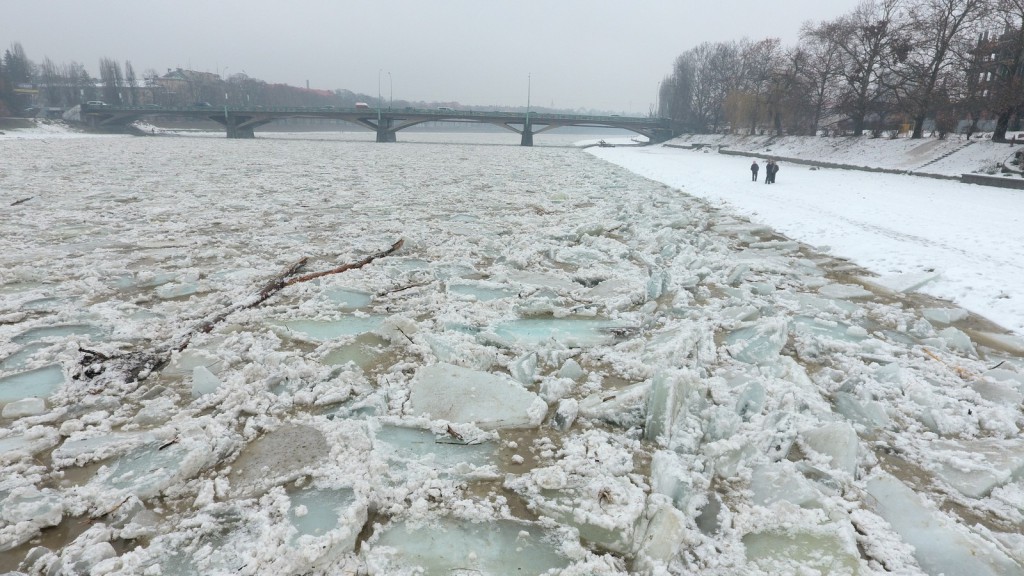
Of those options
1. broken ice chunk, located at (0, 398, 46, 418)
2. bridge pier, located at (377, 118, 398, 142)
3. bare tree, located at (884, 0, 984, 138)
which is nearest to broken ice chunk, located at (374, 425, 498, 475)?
broken ice chunk, located at (0, 398, 46, 418)

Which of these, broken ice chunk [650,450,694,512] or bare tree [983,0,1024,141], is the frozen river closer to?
broken ice chunk [650,450,694,512]

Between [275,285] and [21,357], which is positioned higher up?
[275,285]

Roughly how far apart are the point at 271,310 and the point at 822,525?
3.36m

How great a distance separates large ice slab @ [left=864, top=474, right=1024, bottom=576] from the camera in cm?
156

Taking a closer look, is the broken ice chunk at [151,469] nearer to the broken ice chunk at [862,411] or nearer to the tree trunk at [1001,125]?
the broken ice chunk at [862,411]

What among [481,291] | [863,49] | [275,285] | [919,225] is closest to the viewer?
[275,285]

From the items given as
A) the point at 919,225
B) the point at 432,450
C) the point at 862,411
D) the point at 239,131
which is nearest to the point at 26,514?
the point at 432,450

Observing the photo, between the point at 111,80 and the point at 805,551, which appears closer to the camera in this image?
the point at 805,551

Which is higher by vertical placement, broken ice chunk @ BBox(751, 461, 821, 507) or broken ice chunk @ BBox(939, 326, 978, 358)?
broken ice chunk @ BBox(939, 326, 978, 358)

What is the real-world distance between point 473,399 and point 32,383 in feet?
7.17

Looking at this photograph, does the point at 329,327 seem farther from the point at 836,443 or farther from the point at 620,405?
the point at 836,443

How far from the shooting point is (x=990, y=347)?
10.8 feet

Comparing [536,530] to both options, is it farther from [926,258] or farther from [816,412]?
[926,258]

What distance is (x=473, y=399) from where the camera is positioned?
8.07 ft
